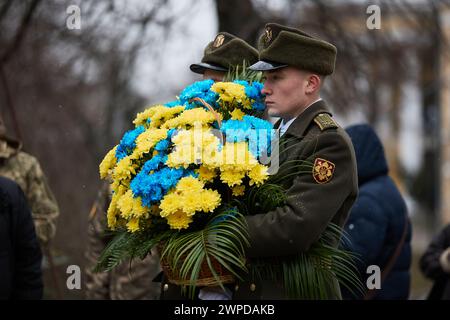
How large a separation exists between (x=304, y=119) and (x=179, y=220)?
0.74m

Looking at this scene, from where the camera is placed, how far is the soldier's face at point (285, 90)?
129 inches

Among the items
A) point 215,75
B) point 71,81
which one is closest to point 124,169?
point 215,75

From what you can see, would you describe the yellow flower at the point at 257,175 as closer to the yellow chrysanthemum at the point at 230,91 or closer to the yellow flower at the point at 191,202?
the yellow flower at the point at 191,202

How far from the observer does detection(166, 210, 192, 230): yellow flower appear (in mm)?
2957

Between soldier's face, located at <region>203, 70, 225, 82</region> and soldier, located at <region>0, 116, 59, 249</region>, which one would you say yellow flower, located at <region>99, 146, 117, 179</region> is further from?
soldier, located at <region>0, 116, 59, 249</region>

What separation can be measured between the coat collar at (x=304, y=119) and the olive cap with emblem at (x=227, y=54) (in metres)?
0.82

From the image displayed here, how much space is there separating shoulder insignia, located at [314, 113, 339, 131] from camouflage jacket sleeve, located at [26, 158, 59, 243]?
2673 mm

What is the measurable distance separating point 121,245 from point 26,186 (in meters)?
2.28

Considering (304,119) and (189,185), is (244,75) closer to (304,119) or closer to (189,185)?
(304,119)

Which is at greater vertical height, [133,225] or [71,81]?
[71,81]

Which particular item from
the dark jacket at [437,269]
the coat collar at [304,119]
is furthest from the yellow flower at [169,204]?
the dark jacket at [437,269]

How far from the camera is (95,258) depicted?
533 centimetres

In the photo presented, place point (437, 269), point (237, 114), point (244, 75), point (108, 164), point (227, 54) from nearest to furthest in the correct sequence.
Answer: point (237, 114), point (108, 164), point (244, 75), point (227, 54), point (437, 269)

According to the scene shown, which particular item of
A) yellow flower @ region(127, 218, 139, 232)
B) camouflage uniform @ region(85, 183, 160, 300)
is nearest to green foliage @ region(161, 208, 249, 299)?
yellow flower @ region(127, 218, 139, 232)
